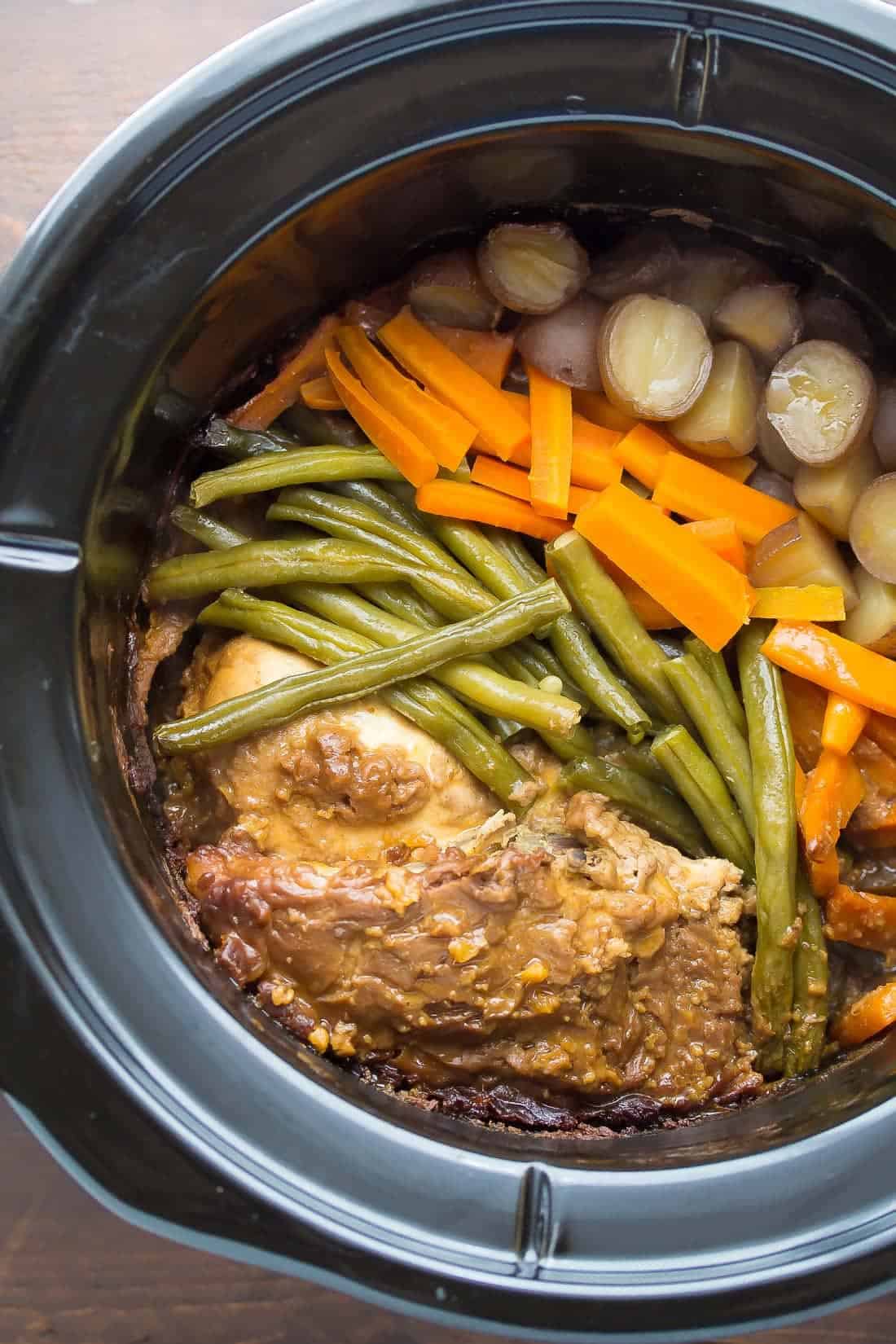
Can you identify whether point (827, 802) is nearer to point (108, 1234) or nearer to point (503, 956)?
point (503, 956)

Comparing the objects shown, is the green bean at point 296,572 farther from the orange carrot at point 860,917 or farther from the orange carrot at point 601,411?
the orange carrot at point 860,917

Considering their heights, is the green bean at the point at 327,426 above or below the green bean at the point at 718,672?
above

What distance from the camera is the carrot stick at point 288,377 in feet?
7.90

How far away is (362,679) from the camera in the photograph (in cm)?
226

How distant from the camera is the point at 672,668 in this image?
7.84 ft

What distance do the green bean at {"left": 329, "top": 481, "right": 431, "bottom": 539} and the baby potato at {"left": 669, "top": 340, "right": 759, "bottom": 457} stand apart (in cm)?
64

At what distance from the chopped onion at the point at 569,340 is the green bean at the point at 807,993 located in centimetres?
124

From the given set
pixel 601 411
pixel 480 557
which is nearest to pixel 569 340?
pixel 601 411

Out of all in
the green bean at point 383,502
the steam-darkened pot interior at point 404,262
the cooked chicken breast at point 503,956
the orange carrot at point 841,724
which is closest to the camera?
the steam-darkened pot interior at point 404,262

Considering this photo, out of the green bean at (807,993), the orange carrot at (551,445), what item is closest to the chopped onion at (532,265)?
the orange carrot at (551,445)

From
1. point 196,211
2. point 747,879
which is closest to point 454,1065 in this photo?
point 747,879

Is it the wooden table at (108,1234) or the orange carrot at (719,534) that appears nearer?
the orange carrot at (719,534)

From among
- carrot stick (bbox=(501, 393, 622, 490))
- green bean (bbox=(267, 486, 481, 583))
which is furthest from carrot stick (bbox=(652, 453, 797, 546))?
green bean (bbox=(267, 486, 481, 583))

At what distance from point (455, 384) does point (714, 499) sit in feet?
2.13
